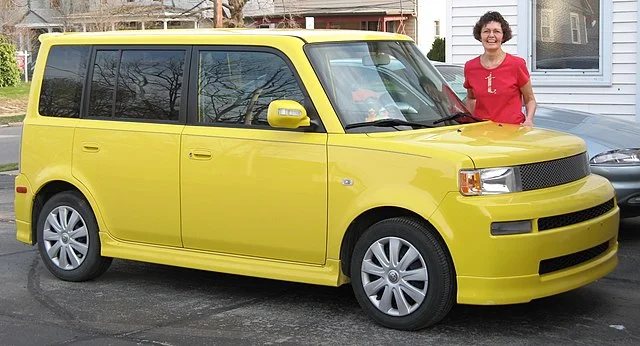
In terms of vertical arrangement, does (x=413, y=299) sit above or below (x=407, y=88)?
below

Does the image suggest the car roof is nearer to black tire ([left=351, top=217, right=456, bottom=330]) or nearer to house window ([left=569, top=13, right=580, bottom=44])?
black tire ([left=351, top=217, right=456, bottom=330])

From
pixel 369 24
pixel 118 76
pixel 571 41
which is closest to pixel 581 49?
pixel 571 41

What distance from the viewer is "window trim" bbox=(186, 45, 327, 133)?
649cm

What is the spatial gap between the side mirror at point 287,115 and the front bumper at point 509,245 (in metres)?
1.06

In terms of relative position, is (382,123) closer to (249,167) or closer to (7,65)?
(249,167)

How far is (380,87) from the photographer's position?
6691 mm

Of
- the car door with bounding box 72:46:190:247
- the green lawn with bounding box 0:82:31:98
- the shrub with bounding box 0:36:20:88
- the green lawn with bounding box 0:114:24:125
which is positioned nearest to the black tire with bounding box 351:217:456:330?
the car door with bounding box 72:46:190:247

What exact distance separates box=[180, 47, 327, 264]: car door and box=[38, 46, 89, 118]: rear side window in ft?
3.55

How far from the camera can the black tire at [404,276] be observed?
596cm

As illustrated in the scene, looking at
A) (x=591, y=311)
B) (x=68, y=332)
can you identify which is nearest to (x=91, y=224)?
(x=68, y=332)

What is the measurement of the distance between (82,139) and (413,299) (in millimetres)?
2836

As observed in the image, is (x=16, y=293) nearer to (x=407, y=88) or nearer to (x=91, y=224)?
(x=91, y=224)

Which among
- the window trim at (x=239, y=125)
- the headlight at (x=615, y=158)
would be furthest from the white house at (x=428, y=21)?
the window trim at (x=239, y=125)

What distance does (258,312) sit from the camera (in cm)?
674
